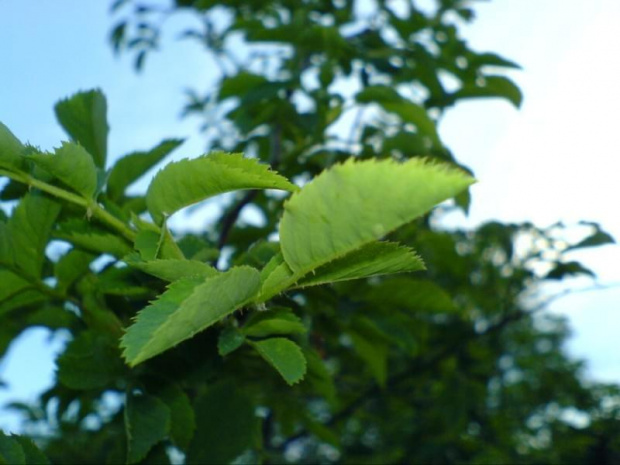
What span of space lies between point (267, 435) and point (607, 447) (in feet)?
2.26

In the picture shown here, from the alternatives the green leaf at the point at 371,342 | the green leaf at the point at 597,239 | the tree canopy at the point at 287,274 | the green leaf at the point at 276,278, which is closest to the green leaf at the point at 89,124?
the tree canopy at the point at 287,274

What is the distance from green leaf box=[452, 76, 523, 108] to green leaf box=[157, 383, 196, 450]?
0.74 m

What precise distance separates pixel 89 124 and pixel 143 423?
36 cm

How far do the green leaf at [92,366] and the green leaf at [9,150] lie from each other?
0.25 meters

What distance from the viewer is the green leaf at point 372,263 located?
1.52ft

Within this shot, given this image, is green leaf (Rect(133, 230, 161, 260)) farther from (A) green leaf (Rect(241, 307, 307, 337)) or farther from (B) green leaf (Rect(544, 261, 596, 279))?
(B) green leaf (Rect(544, 261, 596, 279))

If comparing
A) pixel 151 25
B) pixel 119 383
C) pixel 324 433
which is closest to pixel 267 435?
pixel 324 433

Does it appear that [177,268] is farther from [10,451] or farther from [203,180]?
[10,451]

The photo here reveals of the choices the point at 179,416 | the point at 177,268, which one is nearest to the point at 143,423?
the point at 179,416

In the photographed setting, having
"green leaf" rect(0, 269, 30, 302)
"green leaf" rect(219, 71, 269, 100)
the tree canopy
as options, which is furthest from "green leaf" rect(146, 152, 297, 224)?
"green leaf" rect(219, 71, 269, 100)

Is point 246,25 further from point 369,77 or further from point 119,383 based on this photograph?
point 119,383

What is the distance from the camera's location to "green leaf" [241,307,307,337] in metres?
0.62

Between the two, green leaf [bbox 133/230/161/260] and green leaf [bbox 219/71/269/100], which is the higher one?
green leaf [bbox 219/71/269/100]

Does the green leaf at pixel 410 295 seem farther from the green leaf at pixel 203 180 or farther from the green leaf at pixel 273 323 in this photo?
the green leaf at pixel 203 180
